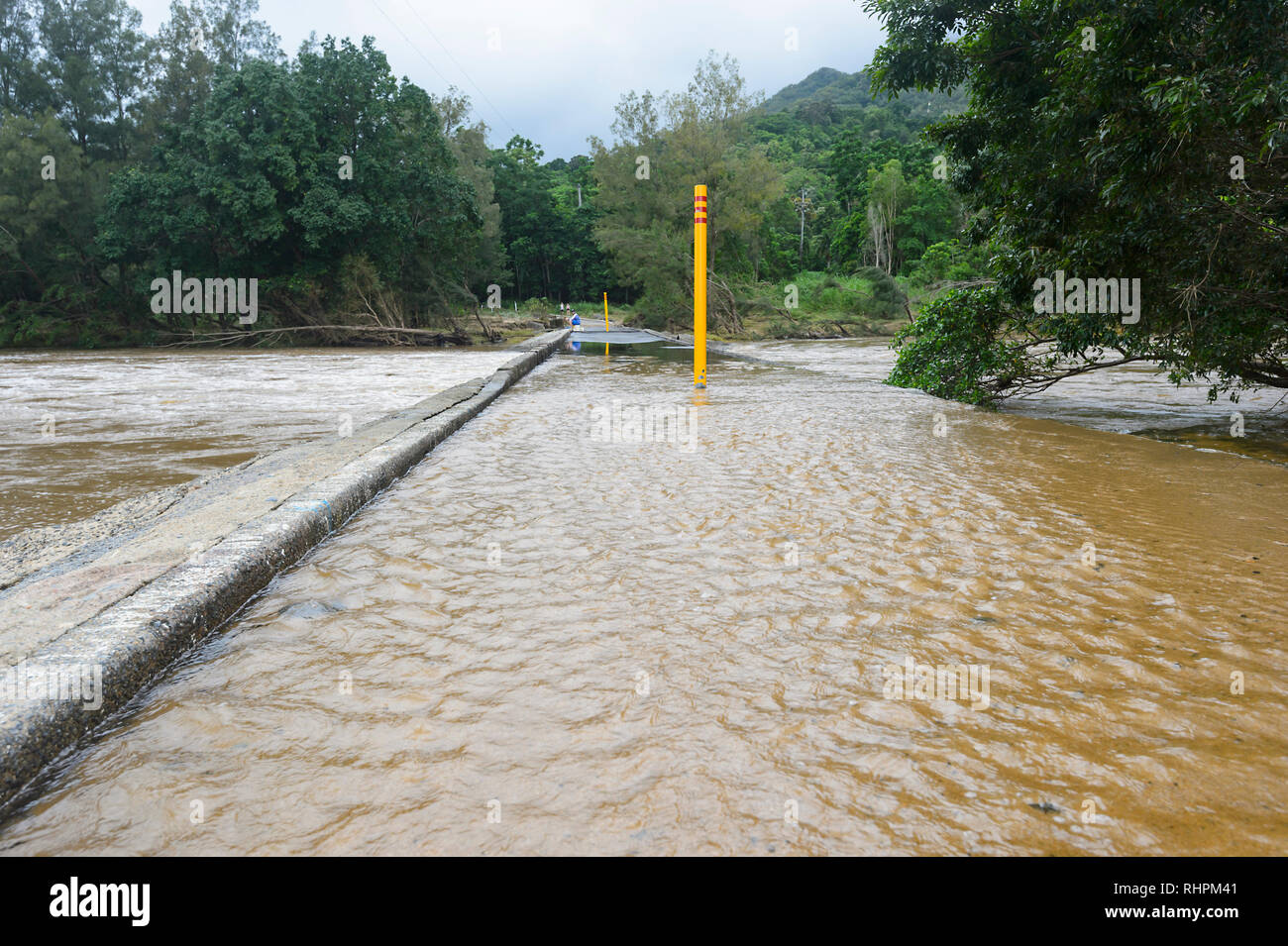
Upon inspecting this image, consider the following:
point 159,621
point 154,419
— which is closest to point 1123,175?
point 159,621

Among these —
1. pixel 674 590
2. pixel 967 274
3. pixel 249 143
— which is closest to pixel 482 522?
pixel 674 590

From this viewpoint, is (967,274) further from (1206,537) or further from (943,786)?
(943,786)

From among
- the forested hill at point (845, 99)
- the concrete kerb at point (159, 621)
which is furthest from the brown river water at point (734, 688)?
the forested hill at point (845, 99)

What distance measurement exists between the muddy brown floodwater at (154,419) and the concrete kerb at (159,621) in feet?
4.42

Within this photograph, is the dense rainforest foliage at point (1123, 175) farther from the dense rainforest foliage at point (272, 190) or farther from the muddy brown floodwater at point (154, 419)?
the dense rainforest foliage at point (272, 190)

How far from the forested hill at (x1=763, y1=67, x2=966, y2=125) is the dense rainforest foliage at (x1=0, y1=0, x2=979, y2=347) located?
156 feet

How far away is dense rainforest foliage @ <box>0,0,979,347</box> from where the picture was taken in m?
25.1

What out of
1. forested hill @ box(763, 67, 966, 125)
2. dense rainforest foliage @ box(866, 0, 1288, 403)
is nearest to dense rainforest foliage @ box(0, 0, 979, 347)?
dense rainforest foliage @ box(866, 0, 1288, 403)

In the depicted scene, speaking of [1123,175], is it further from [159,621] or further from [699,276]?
[159,621]

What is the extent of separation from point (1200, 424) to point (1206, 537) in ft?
14.3

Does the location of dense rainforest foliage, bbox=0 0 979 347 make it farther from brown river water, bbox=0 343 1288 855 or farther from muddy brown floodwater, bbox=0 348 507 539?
brown river water, bbox=0 343 1288 855

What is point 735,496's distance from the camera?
437cm
